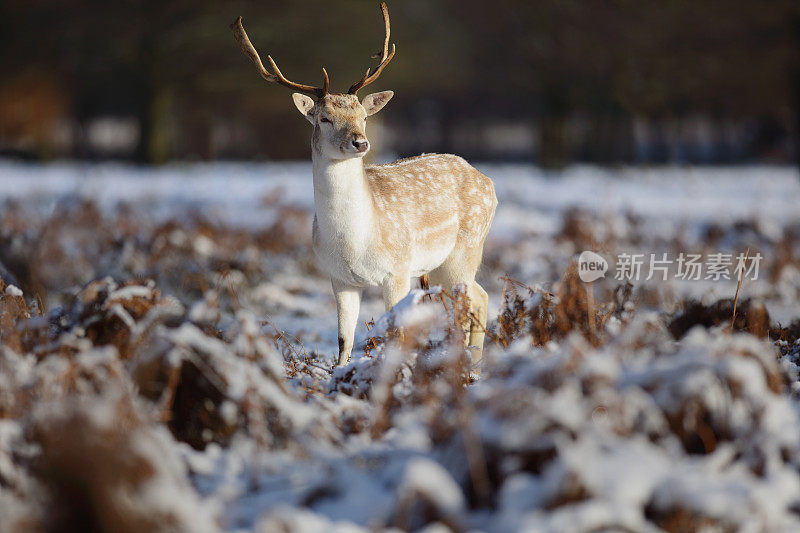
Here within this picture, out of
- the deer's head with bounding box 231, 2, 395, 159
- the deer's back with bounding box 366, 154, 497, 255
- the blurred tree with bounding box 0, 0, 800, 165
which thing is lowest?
the deer's back with bounding box 366, 154, 497, 255

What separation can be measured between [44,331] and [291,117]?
85.3ft

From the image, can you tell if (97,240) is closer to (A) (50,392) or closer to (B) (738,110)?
(A) (50,392)

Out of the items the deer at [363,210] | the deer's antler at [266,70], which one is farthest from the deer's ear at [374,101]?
the deer's antler at [266,70]

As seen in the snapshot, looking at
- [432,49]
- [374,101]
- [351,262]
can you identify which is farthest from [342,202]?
[432,49]

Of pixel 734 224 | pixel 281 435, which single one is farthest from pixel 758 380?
pixel 734 224

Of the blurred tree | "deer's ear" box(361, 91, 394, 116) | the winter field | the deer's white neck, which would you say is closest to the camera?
the winter field

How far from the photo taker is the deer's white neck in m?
4.19

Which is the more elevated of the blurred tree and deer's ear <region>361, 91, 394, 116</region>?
the blurred tree

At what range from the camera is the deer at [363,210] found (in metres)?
4.19

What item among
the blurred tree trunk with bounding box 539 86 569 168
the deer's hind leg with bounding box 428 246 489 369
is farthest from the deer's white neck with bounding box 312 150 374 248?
the blurred tree trunk with bounding box 539 86 569 168

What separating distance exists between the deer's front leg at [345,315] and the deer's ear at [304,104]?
3.14ft

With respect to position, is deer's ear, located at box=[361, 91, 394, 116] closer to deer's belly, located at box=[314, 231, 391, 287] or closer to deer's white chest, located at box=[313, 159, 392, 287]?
deer's white chest, located at box=[313, 159, 392, 287]

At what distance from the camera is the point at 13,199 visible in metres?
10.7

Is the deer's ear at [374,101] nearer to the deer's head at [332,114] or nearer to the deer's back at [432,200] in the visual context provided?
the deer's head at [332,114]
